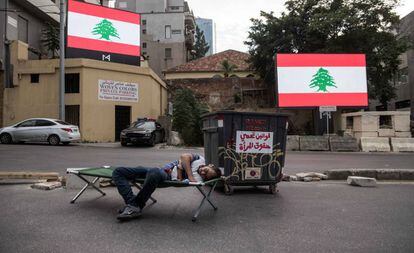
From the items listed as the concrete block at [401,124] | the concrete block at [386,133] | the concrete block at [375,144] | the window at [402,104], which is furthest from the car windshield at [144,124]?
the window at [402,104]

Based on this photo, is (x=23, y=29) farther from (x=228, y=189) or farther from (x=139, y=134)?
(x=228, y=189)

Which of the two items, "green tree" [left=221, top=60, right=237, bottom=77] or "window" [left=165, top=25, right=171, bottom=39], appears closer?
"green tree" [left=221, top=60, right=237, bottom=77]

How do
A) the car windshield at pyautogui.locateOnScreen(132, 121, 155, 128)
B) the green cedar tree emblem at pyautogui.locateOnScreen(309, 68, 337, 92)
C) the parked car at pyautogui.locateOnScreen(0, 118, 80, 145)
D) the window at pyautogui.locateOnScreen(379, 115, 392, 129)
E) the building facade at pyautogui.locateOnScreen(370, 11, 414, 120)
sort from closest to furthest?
the parked car at pyautogui.locateOnScreen(0, 118, 80, 145) → the window at pyautogui.locateOnScreen(379, 115, 392, 129) → the car windshield at pyautogui.locateOnScreen(132, 121, 155, 128) → the green cedar tree emblem at pyautogui.locateOnScreen(309, 68, 337, 92) → the building facade at pyautogui.locateOnScreen(370, 11, 414, 120)

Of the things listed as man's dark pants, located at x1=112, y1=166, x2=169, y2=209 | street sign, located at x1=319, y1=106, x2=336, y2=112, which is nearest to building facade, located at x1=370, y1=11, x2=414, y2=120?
→ street sign, located at x1=319, y1=106, x2=336, y2=112

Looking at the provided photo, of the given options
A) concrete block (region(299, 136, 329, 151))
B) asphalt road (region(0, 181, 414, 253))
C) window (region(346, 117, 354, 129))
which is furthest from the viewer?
window (region(346, 117, 354, 129))

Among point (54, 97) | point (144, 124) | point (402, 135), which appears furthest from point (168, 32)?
point (402, 135)

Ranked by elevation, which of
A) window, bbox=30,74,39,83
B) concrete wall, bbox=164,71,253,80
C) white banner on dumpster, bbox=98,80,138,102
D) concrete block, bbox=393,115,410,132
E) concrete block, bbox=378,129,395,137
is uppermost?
concrete wall, bbox=164,71,253,80

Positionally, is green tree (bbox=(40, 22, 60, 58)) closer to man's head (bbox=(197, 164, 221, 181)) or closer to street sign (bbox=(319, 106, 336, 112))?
street sign (bbox=(319, 106, 336, 112))

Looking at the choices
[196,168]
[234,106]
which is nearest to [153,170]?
[196,168]

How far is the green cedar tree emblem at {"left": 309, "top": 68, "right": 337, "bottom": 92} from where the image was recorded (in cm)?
2362

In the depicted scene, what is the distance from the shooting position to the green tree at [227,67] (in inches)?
1737

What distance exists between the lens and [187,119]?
2264 cm

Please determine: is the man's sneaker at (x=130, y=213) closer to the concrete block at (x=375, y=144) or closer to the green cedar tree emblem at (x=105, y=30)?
the concrete block at (x=375, y=144)

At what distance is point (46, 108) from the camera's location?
76.1 feet
